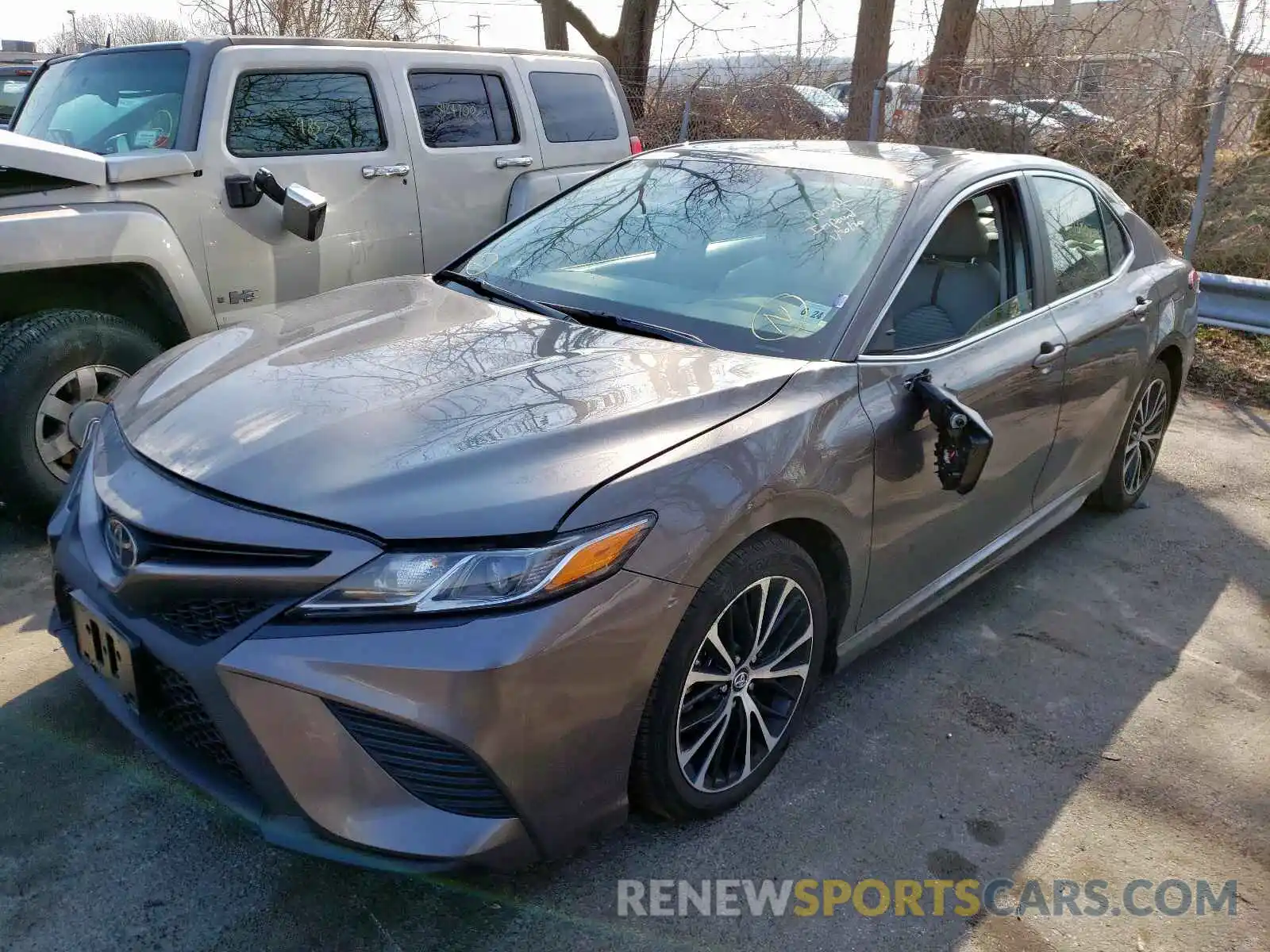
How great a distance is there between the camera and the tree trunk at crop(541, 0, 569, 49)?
15258 mm

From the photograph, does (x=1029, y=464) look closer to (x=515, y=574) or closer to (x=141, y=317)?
(x=515, y=574)

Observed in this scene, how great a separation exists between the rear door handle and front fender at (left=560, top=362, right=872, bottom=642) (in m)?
1.02

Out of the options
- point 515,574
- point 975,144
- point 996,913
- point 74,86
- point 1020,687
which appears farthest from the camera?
point 975,144

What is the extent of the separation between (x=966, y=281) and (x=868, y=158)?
574mm

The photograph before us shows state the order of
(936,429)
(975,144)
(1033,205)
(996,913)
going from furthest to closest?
1. (975,144)
2. (1033,205)
3. (936,429)
4. (996,913)

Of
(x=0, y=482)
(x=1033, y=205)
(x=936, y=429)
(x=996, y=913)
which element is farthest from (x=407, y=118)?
(x=996, y=913)

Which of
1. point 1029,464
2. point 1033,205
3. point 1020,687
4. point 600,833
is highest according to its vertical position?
point 1033,205

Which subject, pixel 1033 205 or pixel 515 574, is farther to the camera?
pixel 1033 205

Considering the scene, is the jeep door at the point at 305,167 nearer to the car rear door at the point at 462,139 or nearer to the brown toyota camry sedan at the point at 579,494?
the car rear door at the point at 462,139

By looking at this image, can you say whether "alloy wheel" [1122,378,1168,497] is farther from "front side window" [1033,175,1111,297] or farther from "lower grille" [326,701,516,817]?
"lower grille" [326,701,516,817]

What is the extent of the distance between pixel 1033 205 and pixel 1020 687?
1.72 metres

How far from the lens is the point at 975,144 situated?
9.66 metres

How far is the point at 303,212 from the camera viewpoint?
449 cm

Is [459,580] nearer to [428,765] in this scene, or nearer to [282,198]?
[428,765]
